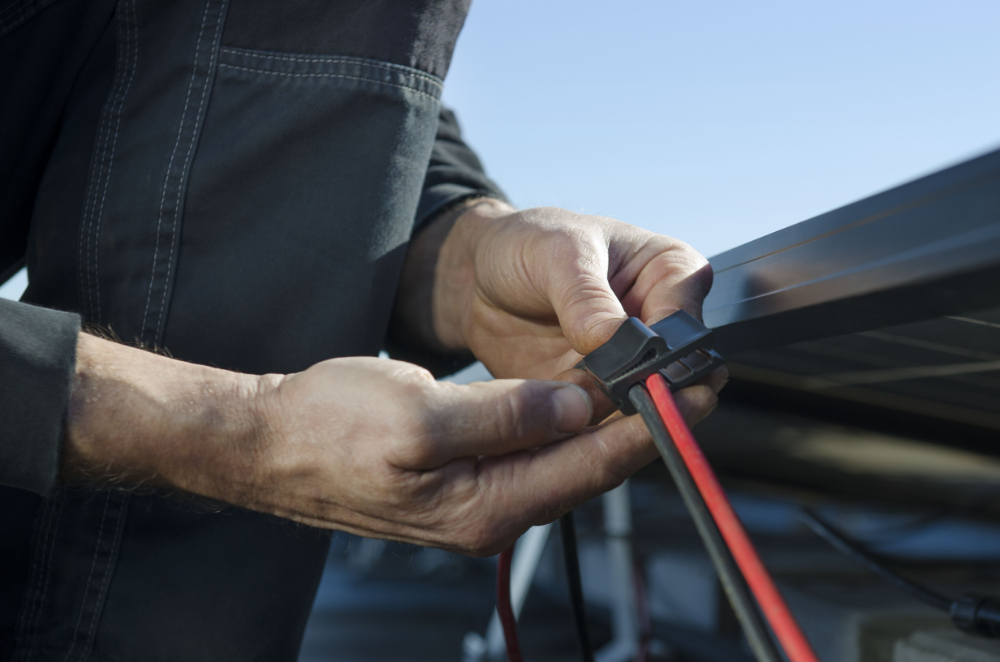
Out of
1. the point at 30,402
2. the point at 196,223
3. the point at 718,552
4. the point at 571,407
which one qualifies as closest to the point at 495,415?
the point at 571,407

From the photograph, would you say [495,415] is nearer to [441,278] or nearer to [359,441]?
[359,441]

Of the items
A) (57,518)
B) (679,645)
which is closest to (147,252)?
(57,518)

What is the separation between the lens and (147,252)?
68 centimetres

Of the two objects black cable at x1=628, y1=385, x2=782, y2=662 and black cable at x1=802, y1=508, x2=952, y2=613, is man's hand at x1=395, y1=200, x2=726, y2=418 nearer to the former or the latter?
black cable at x1=628, y1=385, x2=782, y2=662

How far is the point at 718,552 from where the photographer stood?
0.32m

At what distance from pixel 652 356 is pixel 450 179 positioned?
555 millimetres

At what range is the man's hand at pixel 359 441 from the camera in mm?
447

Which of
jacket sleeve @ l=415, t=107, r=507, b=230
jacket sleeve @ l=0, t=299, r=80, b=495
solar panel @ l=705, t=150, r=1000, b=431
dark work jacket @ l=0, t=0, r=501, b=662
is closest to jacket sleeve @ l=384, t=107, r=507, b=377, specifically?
jacket sleeve @ l=415, t=107, r=507, b=230

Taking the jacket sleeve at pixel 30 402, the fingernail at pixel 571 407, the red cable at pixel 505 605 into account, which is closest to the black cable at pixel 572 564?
the red cable at pixel 505 605

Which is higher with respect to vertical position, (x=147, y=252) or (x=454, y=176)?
(x=454, y=176)

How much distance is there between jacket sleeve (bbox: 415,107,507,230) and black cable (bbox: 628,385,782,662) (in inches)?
21.3

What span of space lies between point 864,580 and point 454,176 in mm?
792

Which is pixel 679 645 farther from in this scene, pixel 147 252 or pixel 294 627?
pixel 147 252

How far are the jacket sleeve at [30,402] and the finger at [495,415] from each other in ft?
0.82
